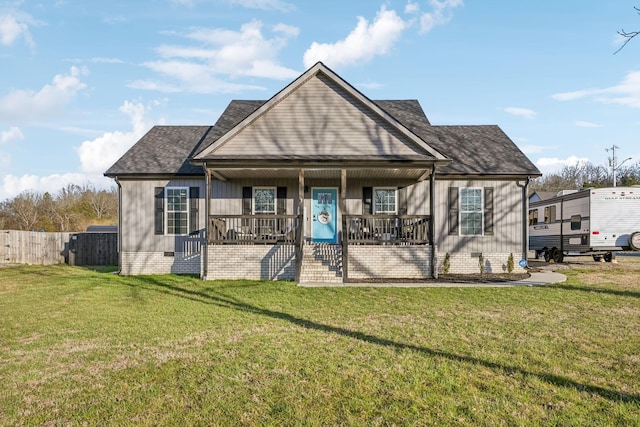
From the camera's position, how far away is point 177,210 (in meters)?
15.2

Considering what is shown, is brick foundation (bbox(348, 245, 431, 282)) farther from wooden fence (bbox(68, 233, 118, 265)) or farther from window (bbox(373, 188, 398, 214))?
wooden fence (bbox(68, 233, 118, 265))

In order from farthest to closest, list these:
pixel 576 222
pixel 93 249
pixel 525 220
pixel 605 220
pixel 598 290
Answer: pixel 93 249 < pixel 576 222 < pixel 605 220 < pixel 525 220 < pixel 598 290

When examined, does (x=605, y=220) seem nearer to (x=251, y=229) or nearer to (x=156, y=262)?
(x=251, y=229)

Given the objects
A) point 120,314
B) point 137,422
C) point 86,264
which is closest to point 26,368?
point 137,422

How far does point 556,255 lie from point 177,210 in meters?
17.1

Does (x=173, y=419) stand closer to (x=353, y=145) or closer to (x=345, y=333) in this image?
(x=345, y=333)

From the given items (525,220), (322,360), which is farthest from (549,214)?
(322,360)

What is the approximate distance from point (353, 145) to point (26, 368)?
10.6 metres

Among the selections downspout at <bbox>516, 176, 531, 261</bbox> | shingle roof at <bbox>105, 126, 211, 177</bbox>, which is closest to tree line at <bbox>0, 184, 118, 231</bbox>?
shingle roof at <bbox>105, 126, 211, 177</bbox>

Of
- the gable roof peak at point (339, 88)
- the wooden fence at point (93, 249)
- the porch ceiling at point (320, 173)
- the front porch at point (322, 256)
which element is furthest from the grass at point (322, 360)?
the wooden fence at point (93, 249)

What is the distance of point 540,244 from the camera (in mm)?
21453

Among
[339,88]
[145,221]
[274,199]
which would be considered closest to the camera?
[339,88]

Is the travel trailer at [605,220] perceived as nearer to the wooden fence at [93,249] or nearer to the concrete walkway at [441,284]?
the concrete walkway at [441,284]

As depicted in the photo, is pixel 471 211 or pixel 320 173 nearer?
pixel 320 173
